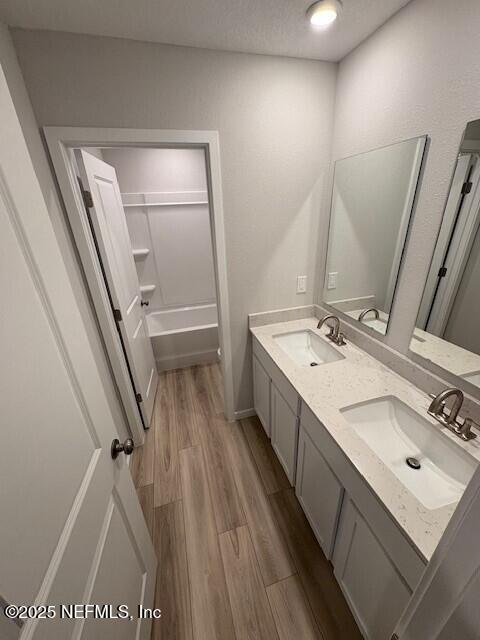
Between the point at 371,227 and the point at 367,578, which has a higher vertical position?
the point at 371,227

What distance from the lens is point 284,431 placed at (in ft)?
5.26

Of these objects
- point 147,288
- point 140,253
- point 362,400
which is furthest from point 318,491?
point 140,253

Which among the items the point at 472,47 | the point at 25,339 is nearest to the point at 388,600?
the point at 25,339

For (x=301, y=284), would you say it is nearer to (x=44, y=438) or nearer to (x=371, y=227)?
(x=371, y=227)

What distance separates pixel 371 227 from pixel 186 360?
2239 millimetres

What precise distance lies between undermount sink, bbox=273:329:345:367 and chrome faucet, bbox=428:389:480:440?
0.71 m

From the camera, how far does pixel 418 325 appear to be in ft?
4.05

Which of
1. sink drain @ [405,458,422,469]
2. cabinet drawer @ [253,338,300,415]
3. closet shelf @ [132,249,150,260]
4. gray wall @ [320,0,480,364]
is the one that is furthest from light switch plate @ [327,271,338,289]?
closet shelf @ [132,249,150,260]

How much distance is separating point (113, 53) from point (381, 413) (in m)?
2.10

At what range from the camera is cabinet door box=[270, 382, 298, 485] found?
1.47 metres

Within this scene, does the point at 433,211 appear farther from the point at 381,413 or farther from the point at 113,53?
the point at 113,53

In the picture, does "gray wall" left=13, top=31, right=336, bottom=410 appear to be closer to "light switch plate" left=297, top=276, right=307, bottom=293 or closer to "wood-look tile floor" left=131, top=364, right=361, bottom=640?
"light switch plate" left=297, top=276, right=307, bottom=293

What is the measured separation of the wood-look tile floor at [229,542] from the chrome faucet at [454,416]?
96 cm

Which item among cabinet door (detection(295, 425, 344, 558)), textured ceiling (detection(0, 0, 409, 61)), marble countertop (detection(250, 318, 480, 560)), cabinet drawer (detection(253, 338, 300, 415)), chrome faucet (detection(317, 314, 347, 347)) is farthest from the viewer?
chrome faucet (detection(317, 314, 347, 347))
